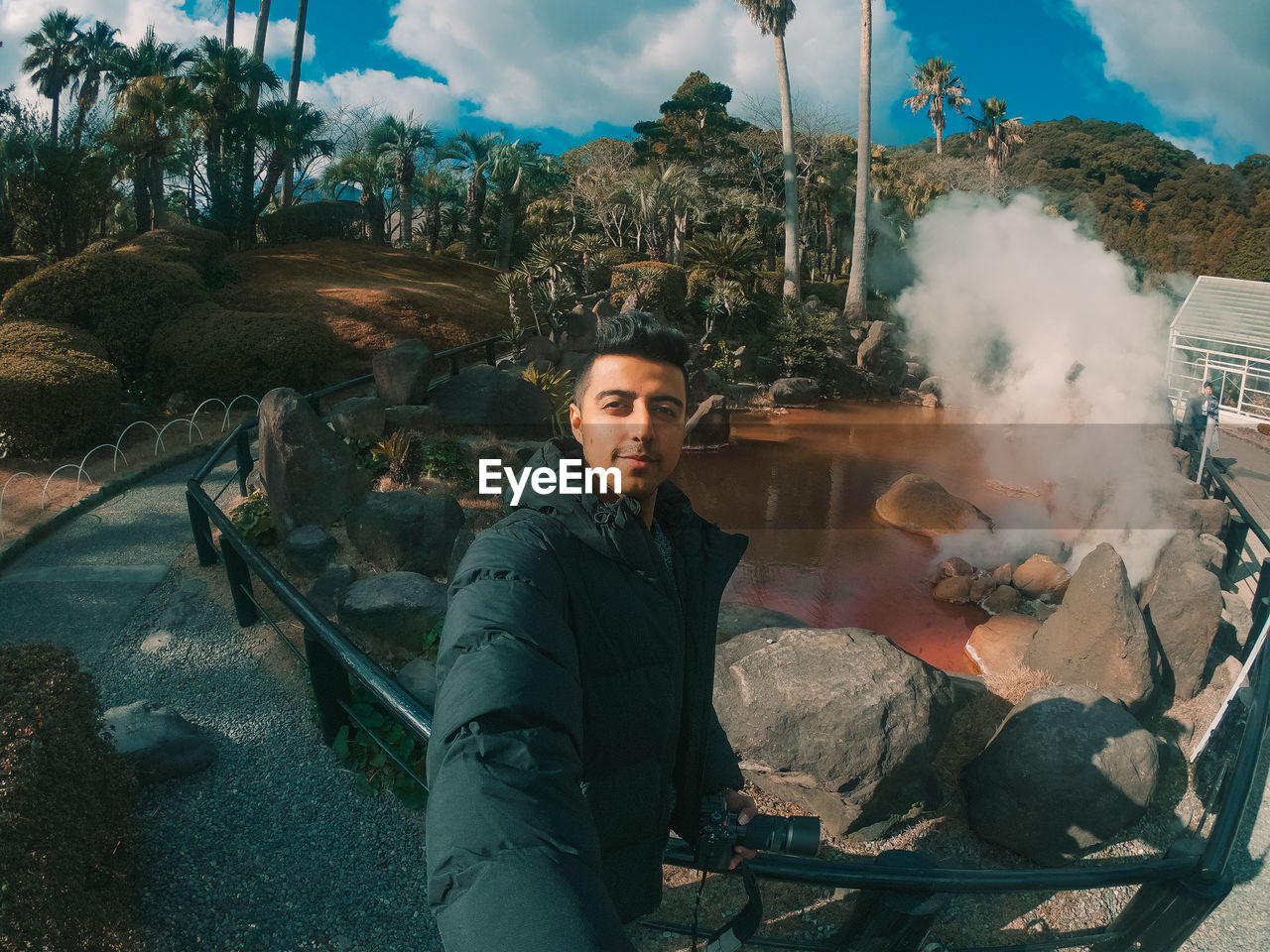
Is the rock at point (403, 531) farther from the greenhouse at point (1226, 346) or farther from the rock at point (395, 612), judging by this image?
the greenhouse at point (1226, 346)

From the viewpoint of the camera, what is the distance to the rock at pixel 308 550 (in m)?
6.82

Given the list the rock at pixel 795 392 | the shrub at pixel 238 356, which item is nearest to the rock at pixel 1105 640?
the shrub at pixel 238 356

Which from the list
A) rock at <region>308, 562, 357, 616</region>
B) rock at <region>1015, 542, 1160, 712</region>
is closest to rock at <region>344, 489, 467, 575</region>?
rock at <region>308, 562, 357, 616</region>

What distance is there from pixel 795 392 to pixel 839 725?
17.4 metres

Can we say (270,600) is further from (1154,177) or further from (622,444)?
(1154,177)

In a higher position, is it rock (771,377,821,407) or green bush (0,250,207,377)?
green bush (0,250,207,377)

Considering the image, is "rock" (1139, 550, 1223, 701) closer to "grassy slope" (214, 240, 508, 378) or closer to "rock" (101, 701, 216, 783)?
"rock" (101, 701, 216, 783)

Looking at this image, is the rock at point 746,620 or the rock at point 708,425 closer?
the rock at point 746,620

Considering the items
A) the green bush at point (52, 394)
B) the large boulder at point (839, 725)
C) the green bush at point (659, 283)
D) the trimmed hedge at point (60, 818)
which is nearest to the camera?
the trimmed hedge at point (60, 818)

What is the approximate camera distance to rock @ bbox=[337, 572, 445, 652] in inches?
219

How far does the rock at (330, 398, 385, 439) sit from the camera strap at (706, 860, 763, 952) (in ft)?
26.1

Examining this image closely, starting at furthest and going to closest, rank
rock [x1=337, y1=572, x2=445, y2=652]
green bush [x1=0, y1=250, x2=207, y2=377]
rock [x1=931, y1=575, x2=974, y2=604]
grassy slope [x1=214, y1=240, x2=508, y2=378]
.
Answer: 1. grassy slope [x1=214, y1=240, x2=508, y2=378]
2. green bush [x1=0, y1=250, x2=207, y2=377]
3. rock [x1=931, y1=575, x2=974, y2=604]
4. rock [x1=337, y1=572, x2=445, y2=652]

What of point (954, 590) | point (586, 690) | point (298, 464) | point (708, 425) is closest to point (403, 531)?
point (298, 464)

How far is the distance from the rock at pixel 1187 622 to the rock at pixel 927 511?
458 cm
